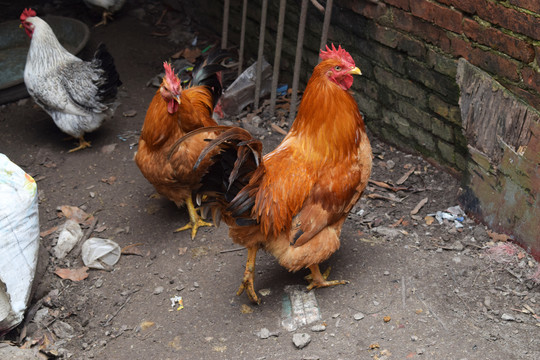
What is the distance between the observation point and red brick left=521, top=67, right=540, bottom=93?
421 cm

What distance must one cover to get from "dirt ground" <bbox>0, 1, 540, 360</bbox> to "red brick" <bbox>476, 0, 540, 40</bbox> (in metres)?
1.62

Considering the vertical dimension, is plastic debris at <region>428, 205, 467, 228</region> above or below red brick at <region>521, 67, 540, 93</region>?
below

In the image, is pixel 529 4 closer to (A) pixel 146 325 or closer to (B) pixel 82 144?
(A) pixel 146 325

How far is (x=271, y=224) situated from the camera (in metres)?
3.88

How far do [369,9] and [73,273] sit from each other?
386 centimetres

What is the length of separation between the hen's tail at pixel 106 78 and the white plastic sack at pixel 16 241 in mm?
2357

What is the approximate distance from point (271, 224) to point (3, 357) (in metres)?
2.08

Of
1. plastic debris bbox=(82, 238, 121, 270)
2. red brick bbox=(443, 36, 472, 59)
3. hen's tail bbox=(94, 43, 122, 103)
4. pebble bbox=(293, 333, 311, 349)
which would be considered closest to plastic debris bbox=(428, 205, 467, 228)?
red brick bbox=(443, 36, 472, 59)

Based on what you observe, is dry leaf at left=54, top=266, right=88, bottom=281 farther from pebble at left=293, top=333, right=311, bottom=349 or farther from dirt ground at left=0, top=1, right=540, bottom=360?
pebble at left=293, top=333, right=311, bottom=349

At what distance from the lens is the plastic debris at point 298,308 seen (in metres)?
4.07

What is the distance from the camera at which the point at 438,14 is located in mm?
4922

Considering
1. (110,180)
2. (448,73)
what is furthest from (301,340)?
(110,180)

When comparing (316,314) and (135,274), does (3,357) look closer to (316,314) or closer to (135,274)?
(135,274)

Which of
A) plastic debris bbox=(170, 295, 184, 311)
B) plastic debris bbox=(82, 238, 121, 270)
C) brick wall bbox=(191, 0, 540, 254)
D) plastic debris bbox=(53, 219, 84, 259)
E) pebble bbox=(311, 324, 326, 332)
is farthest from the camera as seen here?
plastic debris bbox=(53, 219, 84, 259)
